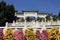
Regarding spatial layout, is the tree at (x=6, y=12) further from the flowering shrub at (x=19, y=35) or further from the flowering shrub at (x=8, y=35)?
the flowering shrub at (x=8, y=35)

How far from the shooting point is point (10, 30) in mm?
18578

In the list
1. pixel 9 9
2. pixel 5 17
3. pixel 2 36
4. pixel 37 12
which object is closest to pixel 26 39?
pixel 2 36

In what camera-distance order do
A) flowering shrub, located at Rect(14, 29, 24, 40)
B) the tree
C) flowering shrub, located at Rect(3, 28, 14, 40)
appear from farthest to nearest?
1. the tree
2. flowering shrub, located at Rect(14, 29, 24, 40)
3. flowering shrub, located at Rect(3, 28, 14, 40)

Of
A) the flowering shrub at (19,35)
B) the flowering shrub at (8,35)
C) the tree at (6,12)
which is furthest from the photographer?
the tree at (6,12)

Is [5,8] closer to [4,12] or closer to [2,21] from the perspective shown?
[4,12]

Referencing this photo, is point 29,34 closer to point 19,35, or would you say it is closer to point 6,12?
point 19,35

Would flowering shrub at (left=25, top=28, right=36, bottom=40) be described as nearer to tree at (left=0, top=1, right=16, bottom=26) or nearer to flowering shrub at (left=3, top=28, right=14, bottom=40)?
flowering shrub at (left=3, top=28, right=14, bottom=40)

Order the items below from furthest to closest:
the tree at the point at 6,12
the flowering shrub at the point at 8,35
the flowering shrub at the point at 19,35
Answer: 1. the tree at the point at 6,12
2. the flowering shrub at the point at 19,35
3. the flowering shrub at the point at 8,35

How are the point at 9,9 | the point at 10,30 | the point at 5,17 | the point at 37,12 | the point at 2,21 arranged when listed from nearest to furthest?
1. the point at 10,30
2. the point at 2,21
3. the point at 5,17
4. the point at 9,9
5. the point at 37,12

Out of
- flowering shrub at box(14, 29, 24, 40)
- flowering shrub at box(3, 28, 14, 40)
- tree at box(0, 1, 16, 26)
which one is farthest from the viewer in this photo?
tree at box(0, 1, 16, 26)

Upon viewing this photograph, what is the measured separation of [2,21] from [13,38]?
2262 centimetres

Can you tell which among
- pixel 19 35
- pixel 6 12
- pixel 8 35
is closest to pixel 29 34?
pixel 19 35

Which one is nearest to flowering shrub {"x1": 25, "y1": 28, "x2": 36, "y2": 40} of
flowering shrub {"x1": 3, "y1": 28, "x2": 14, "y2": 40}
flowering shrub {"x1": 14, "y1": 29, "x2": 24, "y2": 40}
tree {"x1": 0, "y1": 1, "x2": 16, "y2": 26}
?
flowering shrub {"x1": 14, "y1": 29, "x2": 24, "y2": 40}

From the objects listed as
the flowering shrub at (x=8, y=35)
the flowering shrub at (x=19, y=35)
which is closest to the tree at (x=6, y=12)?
the flowering shrub at (x=19, y=35)
